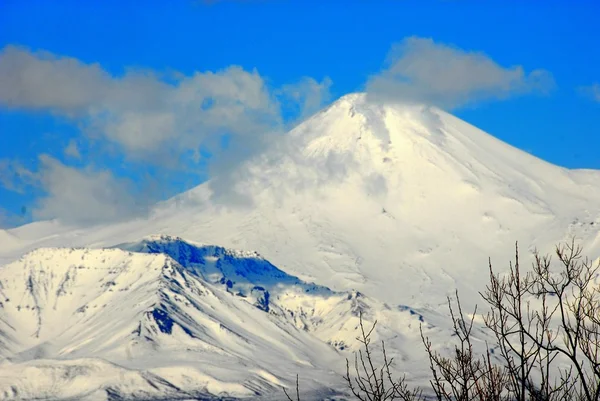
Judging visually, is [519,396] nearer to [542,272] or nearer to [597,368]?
[597,368]

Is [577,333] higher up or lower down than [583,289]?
lower down

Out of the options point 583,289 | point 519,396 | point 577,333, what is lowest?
point 519,396

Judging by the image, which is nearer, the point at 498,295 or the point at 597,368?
the point at 597,368

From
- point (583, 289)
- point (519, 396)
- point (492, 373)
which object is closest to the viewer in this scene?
point (519, 396)

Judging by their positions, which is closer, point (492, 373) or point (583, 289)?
point (492, 373)

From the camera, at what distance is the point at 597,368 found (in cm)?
1631

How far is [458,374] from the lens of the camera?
17172 mm

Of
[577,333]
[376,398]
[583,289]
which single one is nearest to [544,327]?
[577,333]

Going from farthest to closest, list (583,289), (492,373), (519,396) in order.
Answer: (583,289) < (492,373) < (519,396)

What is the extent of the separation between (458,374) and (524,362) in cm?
126

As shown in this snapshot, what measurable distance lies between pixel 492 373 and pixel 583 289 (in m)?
2.39

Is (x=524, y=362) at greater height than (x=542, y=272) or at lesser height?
lesser

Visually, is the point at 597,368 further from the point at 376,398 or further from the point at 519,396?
the point at 376,398

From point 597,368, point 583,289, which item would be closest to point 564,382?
point 597,368
